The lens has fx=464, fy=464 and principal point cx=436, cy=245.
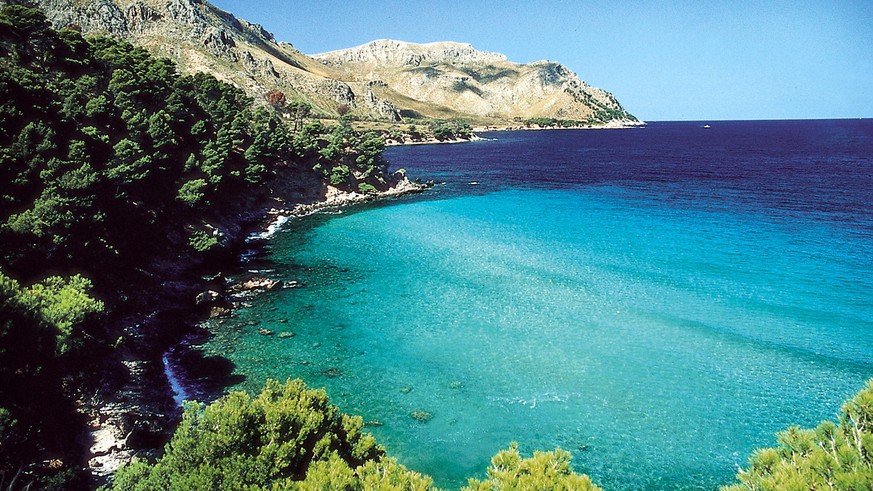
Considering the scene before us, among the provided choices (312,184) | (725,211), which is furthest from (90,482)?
(725,211)

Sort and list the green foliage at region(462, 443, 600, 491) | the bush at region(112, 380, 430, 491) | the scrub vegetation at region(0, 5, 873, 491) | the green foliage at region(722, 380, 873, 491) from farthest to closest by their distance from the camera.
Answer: the bush at region(112, 380, 430, 491) < the scrub vegetation at region(0, 5, 873, 491) < the green foliage at region(462, 443, 600, 491) < the green foliage at region(722, 380, 873, 491)

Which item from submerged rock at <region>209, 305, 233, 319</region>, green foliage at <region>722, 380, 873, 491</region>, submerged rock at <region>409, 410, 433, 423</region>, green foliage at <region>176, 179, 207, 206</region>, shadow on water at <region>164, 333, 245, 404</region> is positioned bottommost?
submerged rock at <region>409, 410, 433, 423</region>

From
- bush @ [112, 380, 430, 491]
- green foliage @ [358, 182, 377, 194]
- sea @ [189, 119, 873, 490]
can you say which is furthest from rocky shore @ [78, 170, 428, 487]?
green foliage @ [358, 182, 377, 194]

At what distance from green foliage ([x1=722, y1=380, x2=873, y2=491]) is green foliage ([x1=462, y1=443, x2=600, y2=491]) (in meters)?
4.55

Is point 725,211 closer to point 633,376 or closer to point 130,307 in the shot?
point 633,376

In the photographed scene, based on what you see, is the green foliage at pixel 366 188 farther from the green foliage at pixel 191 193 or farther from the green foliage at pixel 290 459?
the green foliage at pixel 290 459

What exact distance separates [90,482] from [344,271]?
37.6 meters

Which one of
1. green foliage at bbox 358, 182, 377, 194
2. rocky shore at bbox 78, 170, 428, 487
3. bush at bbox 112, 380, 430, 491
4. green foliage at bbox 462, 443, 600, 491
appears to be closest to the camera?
green foliage at bbox 462, 443, 600, 491

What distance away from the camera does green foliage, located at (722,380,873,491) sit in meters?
11.5

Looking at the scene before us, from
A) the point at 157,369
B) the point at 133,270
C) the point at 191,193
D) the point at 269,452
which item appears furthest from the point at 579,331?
the point at 191,193

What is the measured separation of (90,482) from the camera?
23062 millimetres

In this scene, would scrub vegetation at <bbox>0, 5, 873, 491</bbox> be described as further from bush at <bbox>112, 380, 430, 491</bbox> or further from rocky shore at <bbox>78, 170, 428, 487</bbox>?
rocky shore at <bbox>78, 170, 428, 487</bbox>

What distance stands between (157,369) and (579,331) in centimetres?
3546

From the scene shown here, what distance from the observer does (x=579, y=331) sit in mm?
43062
